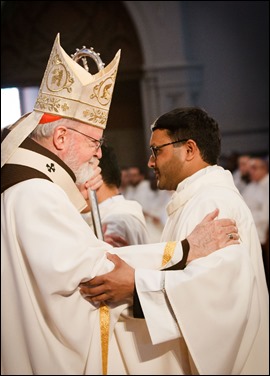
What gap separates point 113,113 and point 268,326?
38.7ft

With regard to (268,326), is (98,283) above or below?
above

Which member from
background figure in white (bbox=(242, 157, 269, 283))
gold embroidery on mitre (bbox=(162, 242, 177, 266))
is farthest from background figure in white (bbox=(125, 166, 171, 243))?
gold embroidery on mitre (bbox=(162, 242, 177, 266))

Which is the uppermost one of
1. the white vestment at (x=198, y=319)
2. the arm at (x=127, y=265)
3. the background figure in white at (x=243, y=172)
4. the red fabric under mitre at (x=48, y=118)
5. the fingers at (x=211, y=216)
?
the red fabric under mitre at (x=48, y=118)

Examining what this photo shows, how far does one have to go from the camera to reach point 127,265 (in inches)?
142

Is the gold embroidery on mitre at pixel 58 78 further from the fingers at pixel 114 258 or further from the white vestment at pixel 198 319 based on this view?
the white vestment at pixel 198 319

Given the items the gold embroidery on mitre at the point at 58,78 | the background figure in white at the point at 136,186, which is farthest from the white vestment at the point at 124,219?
the background figure in white at the point at 136,186

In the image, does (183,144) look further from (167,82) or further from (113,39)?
(113,39)

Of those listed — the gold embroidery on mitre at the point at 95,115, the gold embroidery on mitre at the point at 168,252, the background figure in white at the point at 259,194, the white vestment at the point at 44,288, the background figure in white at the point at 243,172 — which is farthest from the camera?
the background figure in white at the point at 243,172

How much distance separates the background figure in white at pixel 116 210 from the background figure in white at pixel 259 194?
5173 mm

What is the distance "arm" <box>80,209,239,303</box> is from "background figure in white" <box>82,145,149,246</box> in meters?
1.74

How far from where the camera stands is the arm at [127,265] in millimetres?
3490

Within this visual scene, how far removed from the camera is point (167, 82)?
46.3 feet

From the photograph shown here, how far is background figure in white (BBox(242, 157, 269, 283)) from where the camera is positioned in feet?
35.6

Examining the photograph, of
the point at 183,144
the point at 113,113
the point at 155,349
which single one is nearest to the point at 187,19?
the point at 113,113
